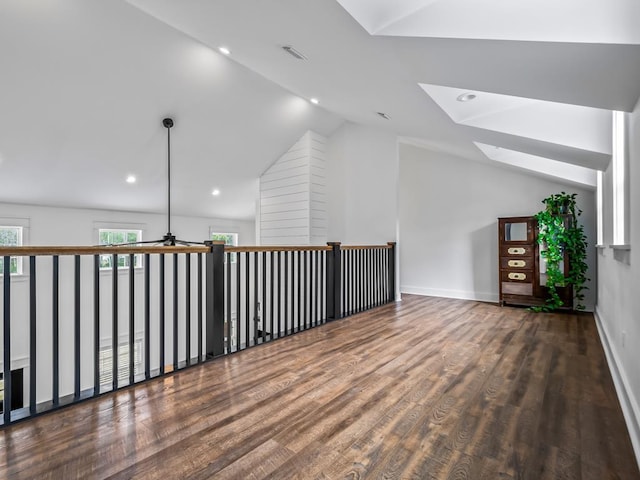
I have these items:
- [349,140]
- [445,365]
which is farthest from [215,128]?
[445,365]

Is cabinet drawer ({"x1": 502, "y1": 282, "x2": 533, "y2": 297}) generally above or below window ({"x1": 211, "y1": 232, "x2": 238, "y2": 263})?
below

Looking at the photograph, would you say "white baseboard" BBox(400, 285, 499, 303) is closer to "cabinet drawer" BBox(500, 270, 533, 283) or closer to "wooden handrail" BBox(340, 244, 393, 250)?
"cabinet drawer" BBox(500, 270, 533, 283)

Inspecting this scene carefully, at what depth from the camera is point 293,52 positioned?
3.03 meters

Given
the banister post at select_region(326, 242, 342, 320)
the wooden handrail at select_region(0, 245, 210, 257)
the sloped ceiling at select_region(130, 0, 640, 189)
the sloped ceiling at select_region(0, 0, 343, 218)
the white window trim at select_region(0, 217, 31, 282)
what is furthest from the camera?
the white window trim at select_region(0, 217, 31, 282)

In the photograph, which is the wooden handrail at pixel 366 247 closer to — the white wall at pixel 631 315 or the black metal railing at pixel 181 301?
the black metal railing at pixel 181 301

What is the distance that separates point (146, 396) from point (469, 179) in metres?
→ 5.35

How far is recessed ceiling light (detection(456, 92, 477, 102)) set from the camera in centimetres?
293

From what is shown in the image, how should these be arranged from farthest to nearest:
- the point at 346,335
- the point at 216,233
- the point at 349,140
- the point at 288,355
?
the point at 216,233 < the point at 349,140 < the point at 346,335 < the point at 288,355

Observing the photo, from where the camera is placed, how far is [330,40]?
2.48m

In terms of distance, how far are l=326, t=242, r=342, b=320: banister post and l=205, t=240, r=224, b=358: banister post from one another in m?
1.65

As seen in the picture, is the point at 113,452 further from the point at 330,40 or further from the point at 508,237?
the point at 508,237

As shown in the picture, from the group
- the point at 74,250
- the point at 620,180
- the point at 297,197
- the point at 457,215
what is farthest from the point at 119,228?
the point at 620,180

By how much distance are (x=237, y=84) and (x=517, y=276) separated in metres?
4.66

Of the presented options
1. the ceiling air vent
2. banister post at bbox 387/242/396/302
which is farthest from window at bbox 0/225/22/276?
banister post at bbox 387/242/396/302
